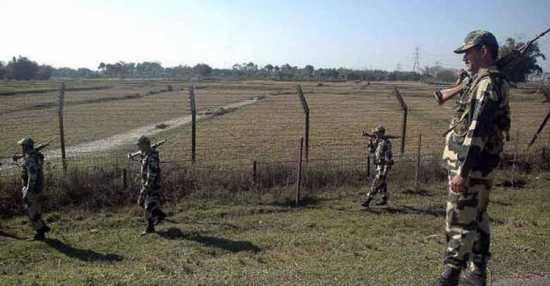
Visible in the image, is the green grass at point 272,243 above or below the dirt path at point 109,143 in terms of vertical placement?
above

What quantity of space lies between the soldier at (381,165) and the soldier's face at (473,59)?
20.4 ft

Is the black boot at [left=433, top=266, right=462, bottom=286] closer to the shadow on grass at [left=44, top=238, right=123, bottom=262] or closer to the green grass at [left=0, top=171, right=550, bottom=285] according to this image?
the green grass at [left=0, top=171, right=550, bottom=285]

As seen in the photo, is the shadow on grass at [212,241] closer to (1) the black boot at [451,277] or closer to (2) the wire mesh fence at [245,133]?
(2) the wire mesh fence at [245,133]

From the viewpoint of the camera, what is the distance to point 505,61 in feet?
13.0

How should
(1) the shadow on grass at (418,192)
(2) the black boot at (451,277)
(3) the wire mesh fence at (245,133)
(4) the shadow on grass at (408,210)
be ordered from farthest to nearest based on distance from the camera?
(3) the wire mesh fence at (245,133), (1) the shadow on grass at (418,192), (4) the shadow on grass at (408,210), (2) the black boot at (451,277)

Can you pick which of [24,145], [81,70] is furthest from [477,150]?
[81,70]

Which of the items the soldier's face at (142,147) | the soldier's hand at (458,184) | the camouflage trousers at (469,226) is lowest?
the soldier's face at (142,147)

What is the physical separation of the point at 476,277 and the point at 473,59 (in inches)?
60.1

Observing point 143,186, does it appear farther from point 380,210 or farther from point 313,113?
point 313,113

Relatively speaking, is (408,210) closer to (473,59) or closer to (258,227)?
(258,227)

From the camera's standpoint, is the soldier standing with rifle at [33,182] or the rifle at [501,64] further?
the soldier standing with rifle at [33,182]

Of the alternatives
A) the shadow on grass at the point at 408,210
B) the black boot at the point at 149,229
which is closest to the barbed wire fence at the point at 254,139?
the shadow on grass at the point at 408,210

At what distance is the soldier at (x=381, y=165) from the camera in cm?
995

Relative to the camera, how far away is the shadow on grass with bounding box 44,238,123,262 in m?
6.72
